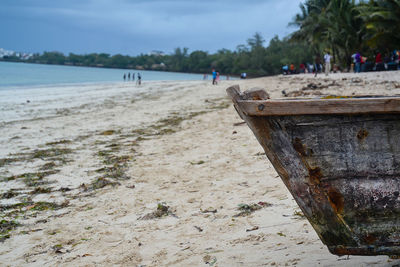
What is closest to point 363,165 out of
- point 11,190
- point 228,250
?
point 228,250

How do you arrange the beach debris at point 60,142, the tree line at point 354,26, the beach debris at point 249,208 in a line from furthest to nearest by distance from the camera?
1. the tree line at point 354,26
2. the beach debris at point 60,142
3. the beach debris at point 249,208

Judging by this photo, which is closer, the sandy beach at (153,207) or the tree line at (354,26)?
the sandy beach at (153,207)

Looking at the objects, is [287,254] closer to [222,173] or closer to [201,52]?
[222,173]

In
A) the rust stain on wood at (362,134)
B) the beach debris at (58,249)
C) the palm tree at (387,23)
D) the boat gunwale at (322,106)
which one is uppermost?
the palm tree at (387,23)

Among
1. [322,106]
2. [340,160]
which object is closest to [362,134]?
[340,160]

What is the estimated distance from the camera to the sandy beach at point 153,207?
322cm

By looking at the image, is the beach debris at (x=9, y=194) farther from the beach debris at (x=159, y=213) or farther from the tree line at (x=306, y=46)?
the tree line at (x=306, y=46)

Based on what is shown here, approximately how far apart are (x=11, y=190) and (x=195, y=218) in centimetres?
294

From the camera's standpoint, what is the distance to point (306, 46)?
66750 mm

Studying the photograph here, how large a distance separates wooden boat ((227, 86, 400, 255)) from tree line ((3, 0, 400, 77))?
19948 millimetres

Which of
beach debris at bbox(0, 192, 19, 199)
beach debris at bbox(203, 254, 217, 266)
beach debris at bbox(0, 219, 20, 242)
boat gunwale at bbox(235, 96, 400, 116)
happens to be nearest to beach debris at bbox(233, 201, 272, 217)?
beach debris at bbox(203, 254, 217, 266)

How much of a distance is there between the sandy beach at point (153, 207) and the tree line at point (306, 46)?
55.6ft

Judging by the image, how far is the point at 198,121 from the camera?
10734 millimetres

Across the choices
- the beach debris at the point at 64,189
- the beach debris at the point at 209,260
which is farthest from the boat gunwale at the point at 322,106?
the beach debris at the point at 64,189
